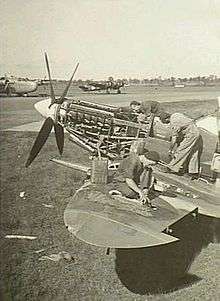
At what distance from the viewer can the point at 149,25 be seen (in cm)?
158

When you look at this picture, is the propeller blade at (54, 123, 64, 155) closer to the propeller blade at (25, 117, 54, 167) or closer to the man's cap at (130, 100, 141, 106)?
the propeller blade at (25, 117, 54, 167)

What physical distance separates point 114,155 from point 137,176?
330 millimetres

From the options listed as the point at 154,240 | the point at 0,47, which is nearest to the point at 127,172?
the point at 154,240

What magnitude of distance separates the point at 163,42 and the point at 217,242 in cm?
74

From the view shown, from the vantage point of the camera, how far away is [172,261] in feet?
5.60

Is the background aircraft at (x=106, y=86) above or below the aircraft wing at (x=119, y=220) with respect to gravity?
above

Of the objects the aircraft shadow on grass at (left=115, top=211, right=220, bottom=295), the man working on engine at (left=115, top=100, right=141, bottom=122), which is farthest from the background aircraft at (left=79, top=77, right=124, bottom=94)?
the aircraft shadow on grass at (left=115, top=211, right=220, bottom=295)

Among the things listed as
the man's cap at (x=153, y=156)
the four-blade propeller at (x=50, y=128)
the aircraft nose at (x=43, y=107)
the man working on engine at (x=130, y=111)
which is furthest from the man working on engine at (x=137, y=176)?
the aircraft nose at (x=43, y=107)

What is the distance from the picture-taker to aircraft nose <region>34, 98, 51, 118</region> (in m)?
2.23

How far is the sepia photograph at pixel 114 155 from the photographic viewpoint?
1547 mm

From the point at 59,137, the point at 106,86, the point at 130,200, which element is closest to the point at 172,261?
the point at 130,200

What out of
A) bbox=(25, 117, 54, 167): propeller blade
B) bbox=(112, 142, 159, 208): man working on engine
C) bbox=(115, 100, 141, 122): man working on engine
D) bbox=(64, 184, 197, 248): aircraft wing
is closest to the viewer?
bbox=(64, 184, 197, 248): aircraft wing

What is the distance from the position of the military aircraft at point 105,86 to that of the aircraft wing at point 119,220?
1.35ft

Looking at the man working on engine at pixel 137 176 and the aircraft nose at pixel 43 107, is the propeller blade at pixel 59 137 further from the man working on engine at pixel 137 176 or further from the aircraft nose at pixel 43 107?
the man working on engine at pixel 137 176
